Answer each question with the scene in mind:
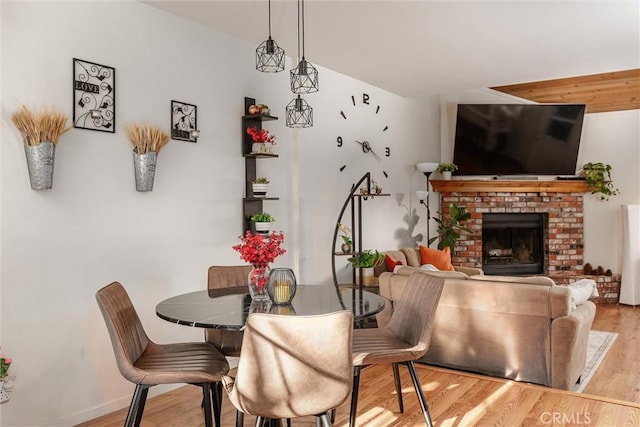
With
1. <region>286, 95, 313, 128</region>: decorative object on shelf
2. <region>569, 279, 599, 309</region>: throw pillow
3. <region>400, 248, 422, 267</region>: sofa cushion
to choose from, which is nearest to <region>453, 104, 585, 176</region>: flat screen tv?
<region>400, 248, 422, 267</region>: sofa cushion

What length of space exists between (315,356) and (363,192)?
383cm

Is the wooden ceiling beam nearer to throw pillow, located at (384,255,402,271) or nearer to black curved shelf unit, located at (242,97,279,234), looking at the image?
throw pillow, located at (384,255,402,271)

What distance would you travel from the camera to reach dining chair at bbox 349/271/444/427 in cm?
270

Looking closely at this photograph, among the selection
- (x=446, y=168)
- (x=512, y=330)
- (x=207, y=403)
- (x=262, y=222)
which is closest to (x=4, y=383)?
(x=207, y=403)

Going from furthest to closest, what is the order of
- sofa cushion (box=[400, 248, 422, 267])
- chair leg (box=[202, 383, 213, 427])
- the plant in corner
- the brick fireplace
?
the brick fireplace, the plant in corner, sofa cushion (box=[400, 248, 422, 267]), chair leg (box=[202, 383, 213, 427])

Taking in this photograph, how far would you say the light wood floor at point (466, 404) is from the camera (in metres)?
3.15

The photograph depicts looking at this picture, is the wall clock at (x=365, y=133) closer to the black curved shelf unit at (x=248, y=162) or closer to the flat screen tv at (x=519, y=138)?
the black curved shelf unit at (x=248, y=162)

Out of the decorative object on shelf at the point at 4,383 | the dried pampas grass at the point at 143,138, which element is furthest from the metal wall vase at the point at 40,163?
the decorative object on shelf at the point at 4,383

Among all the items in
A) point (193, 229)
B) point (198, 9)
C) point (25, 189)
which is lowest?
point (193, 229)

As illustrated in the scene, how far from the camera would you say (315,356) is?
2045 millimetres

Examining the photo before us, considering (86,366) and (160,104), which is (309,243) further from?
(86,366)

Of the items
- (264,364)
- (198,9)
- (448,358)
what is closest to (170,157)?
(198,9)

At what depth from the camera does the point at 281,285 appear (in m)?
2.66

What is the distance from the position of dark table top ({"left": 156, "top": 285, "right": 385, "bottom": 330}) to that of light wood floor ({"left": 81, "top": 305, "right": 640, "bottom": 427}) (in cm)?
78
